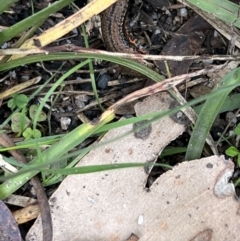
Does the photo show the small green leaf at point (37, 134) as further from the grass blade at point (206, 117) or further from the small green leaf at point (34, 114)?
the grass blade at point (206, 117)

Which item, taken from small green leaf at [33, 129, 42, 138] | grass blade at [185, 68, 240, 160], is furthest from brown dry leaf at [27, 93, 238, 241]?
small green leaf at [33, 129, 42, 138]

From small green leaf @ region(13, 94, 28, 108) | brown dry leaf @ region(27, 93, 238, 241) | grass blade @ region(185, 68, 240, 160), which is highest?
small green leaf @ region(13, 94, 28, 108)

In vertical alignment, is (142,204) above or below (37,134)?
below

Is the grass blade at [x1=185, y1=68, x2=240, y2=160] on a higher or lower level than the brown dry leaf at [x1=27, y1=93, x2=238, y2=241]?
higher

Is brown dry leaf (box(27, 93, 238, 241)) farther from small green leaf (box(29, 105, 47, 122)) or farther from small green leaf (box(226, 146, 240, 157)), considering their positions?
small green leaf (box(29, 105, 47, 122))

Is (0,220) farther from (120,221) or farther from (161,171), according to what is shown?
(161,171)

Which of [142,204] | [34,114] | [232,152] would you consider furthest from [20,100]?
[232,152]

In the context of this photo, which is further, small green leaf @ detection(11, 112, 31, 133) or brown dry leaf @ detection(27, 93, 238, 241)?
small green leaf @ detection(11, 112, 31, 133)

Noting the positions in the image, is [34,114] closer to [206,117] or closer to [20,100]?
[20,100]

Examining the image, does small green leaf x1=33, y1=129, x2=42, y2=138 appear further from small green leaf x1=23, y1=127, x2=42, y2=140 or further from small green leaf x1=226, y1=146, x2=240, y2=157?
small green leaf x1=226, y1=146, x2=240, y2=157
